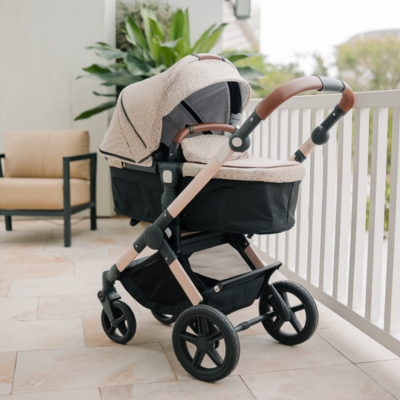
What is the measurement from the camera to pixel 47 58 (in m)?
4.53

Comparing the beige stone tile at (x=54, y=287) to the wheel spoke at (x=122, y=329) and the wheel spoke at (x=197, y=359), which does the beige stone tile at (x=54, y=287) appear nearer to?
the wheel spoke at (x=122, y=329)

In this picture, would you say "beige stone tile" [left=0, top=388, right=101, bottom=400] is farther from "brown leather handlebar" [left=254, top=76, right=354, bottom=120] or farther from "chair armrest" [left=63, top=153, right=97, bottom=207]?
"chair armrest" [left=63, top=153, right=97, bottom=207]

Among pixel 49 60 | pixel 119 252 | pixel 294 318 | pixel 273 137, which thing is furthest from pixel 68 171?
pixel 294 318

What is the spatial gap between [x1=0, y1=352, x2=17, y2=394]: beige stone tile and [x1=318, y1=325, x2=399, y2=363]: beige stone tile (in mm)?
1108

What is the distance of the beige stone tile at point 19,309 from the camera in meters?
2.31

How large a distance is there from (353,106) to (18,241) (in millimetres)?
2679

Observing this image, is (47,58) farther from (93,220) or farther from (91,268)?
(91,268)

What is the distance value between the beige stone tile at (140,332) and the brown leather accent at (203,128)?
30.0 inches

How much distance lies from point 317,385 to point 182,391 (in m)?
0.41

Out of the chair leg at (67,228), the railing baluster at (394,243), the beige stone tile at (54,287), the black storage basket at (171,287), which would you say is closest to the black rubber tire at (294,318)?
the black storage basket at (171,287)

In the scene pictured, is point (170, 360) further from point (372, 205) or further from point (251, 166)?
point (372, 205)

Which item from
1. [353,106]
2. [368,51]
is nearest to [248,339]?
[353,106]

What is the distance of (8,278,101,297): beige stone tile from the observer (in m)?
2.64

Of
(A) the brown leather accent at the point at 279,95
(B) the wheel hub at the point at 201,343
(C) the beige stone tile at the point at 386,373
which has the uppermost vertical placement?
(A) the brown leather accent at the point at 279,95
